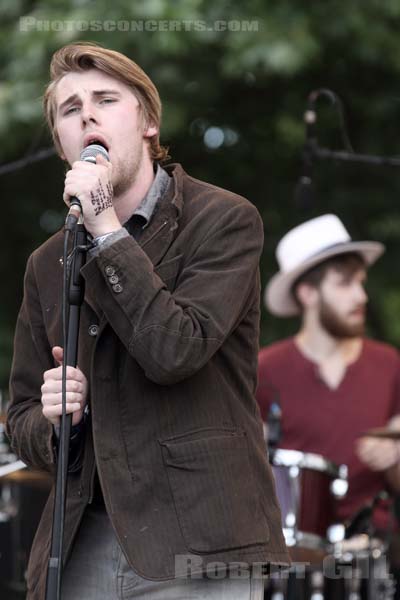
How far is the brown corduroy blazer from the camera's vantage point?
2404 millimetres

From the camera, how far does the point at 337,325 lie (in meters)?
6.36

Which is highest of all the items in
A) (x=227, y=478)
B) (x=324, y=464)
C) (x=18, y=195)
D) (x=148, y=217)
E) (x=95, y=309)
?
(x=18, y=195)

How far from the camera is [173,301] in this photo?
243cm

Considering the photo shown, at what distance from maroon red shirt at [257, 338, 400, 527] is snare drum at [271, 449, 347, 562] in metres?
0.52

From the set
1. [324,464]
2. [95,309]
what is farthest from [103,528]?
[324,464]

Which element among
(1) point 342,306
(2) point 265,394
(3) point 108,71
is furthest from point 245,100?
(3) point 108,71

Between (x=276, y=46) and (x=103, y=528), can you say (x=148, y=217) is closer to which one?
(x=103, y=528)

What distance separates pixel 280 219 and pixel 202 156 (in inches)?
28.7

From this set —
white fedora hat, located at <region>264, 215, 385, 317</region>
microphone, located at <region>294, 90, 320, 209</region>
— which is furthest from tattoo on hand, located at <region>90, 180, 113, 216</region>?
white fedora hat, located at <region>264, 215, 385, 317</region>

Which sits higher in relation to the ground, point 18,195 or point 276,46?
point 276,46

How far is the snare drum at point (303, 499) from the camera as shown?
17.0ft

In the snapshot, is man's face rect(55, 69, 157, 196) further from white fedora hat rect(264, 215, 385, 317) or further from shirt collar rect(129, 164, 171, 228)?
white fedora hat rect(264, 215, 385, 317)

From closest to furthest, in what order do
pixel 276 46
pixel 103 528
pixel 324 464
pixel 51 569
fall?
pixel 51 569, pixel 103 528, pixel 324 464, pixel 276 46

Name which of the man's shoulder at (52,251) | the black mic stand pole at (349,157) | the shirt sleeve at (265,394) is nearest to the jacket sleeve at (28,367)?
the man's shoulder at (52,251)
